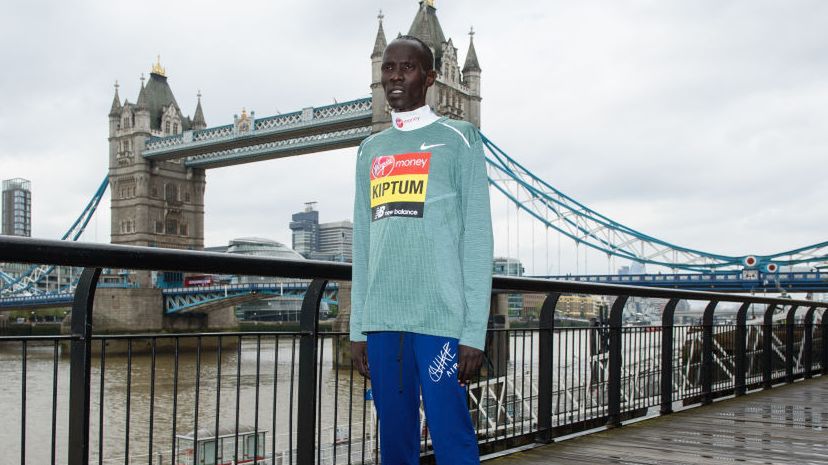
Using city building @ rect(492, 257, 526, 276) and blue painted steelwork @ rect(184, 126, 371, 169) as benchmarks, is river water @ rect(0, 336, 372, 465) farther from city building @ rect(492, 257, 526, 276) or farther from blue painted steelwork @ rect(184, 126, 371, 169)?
blue painted steelwork @ rect(184, 126, 371, 169)

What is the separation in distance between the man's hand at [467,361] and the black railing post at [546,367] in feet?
6.15

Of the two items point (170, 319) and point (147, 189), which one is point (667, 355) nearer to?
point (170, 319)

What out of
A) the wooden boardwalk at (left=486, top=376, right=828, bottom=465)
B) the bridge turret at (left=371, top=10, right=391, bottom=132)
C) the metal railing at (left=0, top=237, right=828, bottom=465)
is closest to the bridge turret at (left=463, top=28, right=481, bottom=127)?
the bridge turret at (left=371, top=10, right=391, bottom=132)

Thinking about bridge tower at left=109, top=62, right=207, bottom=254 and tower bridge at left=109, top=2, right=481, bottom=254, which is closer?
tower bridge at left=109, top=2, right=481, bottom=254

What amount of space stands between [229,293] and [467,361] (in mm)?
37860

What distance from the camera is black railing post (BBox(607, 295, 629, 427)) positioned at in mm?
4438

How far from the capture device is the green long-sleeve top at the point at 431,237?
204cm

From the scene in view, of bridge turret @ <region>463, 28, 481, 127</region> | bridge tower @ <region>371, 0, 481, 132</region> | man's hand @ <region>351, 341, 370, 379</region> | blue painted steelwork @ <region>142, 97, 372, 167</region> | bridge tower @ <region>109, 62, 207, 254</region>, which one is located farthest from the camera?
bridge tower @ <region>109, 62, 207, 254</region>

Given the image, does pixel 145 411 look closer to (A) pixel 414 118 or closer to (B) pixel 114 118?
(A) pixel 414 118

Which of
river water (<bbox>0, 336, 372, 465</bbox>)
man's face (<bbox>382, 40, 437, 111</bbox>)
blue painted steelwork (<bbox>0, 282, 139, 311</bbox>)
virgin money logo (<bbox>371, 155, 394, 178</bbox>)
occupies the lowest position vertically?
river water (<bbox>0, 336, 372, 465</bbox>)

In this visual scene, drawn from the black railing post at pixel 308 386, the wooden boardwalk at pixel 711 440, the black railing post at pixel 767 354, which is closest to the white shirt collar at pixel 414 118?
the black railing post at pixel 308 386

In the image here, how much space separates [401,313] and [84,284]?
2.77ft

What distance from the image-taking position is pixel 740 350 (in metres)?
6.07

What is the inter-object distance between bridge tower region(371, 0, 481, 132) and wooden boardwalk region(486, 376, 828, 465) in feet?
128
